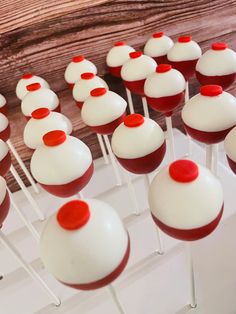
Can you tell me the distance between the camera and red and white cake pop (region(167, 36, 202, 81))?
75 centimetres

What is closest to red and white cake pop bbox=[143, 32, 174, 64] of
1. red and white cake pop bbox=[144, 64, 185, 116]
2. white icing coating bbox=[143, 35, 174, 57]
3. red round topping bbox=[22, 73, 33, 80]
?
white icing coating bbox=[143, 35, 174, 57]

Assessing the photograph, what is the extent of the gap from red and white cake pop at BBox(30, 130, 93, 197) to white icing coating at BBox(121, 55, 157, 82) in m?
0.28

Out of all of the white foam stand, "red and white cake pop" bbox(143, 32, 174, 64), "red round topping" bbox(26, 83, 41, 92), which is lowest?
the white foam stand

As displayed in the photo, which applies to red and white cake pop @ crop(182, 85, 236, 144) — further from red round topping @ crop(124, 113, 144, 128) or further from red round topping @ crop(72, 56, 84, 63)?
red round topping @ crop(72, 56, 84, 63)

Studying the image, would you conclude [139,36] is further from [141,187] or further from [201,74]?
[141,187]

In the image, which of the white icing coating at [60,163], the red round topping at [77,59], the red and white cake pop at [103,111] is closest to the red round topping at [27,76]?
the red round topping at [77,59]

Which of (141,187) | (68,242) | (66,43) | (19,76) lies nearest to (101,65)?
(66,43)

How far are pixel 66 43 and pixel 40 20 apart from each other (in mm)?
87

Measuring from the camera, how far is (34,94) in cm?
70

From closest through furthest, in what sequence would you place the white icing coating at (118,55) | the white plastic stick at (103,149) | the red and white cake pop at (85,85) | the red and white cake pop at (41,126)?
the red and white cake pop at (41,126) < the red and white cake pop at (85,85) < the white icing coating at (118,55) < the white plastic stick at (103,149)

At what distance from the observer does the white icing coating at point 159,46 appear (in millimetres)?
821

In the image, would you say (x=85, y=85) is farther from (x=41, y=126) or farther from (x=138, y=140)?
(x=138, y=140)

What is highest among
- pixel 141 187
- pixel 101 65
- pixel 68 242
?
pixel 68 242

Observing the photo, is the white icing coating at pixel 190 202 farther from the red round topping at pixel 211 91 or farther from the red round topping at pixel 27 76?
the red round topping at pixel 27 76
